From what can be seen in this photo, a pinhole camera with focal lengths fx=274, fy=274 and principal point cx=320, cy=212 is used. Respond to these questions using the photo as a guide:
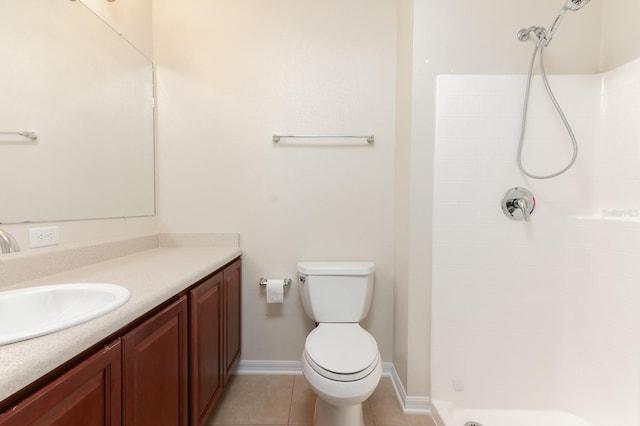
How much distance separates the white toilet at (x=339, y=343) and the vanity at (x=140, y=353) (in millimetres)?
454

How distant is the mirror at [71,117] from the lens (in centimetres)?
103

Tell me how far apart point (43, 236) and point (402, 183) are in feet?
5.56

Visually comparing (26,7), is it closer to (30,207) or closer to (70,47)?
(70,47)

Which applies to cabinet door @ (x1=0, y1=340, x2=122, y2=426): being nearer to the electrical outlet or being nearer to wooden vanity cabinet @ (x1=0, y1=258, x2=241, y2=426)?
wooden vanity cabinet @ (x1=0, y1=258, x2=241, y2=426)

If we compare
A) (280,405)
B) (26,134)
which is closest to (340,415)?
(280,405)

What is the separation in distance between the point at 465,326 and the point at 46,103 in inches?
86.3

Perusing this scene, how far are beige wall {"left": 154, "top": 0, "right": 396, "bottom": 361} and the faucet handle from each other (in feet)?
2.00

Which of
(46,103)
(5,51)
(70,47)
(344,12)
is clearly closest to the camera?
(5,51)

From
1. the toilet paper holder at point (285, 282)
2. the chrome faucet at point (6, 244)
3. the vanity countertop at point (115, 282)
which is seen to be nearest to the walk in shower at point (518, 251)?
the toilet paper holder at point (285, 282)

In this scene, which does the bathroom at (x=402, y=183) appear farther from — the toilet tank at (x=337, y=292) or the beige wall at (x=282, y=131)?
the toilet tank at (x=337, y=292)

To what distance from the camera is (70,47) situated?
1.24m

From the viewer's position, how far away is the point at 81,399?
0.62m

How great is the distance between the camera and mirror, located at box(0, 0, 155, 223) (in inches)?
40.4

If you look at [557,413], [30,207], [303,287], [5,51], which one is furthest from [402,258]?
[5,51]
